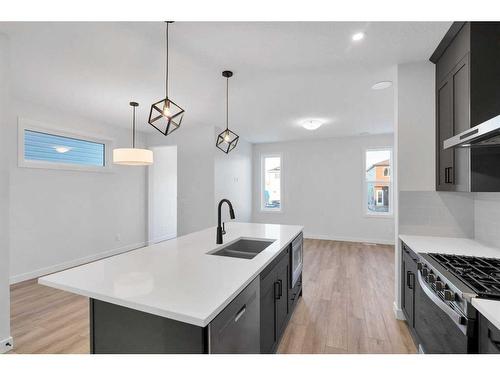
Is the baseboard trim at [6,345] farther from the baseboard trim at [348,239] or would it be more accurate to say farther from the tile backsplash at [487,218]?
the baseboard trim at [348,239]

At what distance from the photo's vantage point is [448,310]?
1310 millimetres

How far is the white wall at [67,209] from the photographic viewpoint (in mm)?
3332

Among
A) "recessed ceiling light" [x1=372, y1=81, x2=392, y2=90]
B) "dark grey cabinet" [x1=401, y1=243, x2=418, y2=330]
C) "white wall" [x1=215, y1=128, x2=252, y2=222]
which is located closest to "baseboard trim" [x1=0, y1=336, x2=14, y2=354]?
"dark grey cabinet" [x1=401, y1=243, x2=418, y2=330]

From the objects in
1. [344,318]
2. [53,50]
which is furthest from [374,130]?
[53,50]

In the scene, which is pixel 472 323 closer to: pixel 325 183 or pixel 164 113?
pixel 164 113

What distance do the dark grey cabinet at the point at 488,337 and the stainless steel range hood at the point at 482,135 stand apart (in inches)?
35.5

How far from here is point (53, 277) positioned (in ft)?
4.11

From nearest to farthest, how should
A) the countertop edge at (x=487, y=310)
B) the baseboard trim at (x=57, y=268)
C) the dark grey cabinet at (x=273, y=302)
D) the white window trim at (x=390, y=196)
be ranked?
the countertop edge at (x=487, y=310) < the dark grey cabinet at (x=273, y=302) < the baseboard trim at (x=57, y=268) < the white window trim at (x=390, y=196)

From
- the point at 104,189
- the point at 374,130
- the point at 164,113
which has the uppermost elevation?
the point at 374,130

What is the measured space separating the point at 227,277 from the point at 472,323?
1210 millimetres

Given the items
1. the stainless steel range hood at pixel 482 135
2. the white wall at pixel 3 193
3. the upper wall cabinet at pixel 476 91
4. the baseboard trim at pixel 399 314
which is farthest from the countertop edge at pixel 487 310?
the white wall at pixel 3 193

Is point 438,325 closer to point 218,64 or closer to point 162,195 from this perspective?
point 218,64

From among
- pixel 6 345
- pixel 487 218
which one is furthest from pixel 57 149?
pixel 487 218

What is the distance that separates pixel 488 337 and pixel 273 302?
1.15 m
